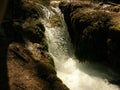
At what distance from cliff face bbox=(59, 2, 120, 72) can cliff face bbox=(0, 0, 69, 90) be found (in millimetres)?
2256

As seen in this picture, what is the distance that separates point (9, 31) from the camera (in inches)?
314

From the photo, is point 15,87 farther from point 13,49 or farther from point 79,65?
point 79,65

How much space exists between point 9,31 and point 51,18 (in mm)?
4535

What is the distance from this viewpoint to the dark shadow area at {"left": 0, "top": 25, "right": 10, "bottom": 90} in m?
5.52

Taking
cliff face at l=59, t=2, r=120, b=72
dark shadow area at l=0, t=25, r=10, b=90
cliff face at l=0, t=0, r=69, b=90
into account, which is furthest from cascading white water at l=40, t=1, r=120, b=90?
dark shadow area at l=0, t=25, r=10, b=90

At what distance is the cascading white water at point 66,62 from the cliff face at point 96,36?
1.35 feet

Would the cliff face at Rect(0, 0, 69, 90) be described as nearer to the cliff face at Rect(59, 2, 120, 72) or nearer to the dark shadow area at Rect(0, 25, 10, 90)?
the dark shadow area at Rect(0, 25, 10, 90)

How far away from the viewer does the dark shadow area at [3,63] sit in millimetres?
5523

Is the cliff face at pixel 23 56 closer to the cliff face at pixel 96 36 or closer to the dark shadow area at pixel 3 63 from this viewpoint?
the dark shadow area at pixel 3 63

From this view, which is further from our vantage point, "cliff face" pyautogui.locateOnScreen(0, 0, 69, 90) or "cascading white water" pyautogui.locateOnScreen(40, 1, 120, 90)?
"cascading white water" pyautogui.locateOnScreen(40, 1, 120, 90)

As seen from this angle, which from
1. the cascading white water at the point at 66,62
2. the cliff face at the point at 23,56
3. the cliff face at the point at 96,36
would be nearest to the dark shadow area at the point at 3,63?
the cliff face at the point at 23,56

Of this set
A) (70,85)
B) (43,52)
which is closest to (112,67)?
(70,85)

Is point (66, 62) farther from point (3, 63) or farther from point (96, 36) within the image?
point (3, 63)

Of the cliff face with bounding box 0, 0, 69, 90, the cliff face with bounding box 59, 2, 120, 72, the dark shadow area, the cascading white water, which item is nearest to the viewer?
the dark shadow area
